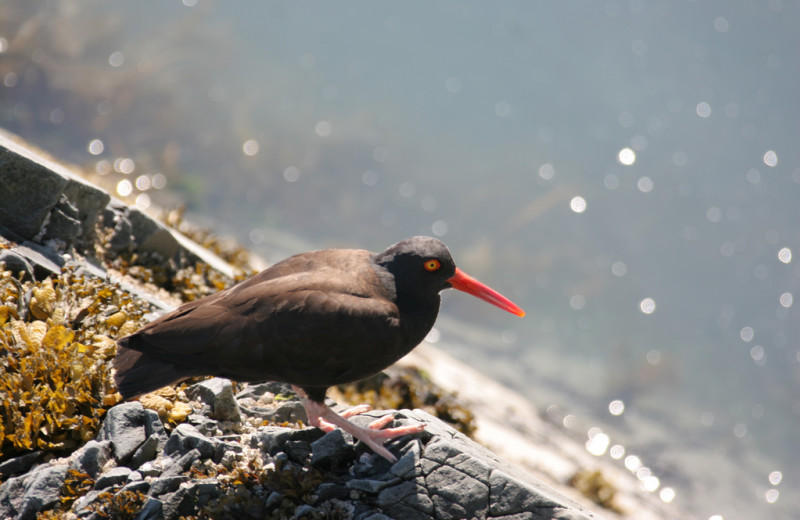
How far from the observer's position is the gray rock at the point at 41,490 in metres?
3.65

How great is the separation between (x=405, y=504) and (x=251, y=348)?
1423 mm

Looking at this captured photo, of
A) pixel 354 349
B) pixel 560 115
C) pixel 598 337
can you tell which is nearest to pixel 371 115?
pixel 560 115

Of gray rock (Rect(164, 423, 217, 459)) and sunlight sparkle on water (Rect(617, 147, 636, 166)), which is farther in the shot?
sunlight sparkle on water (Rect(617, 147, 636, 166))

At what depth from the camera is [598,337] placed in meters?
14.7

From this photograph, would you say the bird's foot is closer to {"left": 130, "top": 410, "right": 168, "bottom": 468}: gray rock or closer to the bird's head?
the bird's head

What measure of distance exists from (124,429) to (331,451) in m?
1.45

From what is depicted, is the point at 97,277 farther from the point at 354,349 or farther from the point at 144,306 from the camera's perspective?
the point at 354,349

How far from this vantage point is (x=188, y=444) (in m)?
4.06

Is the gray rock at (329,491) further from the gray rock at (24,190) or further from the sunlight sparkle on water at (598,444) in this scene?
the sunlight sparkle on water at (598,444)

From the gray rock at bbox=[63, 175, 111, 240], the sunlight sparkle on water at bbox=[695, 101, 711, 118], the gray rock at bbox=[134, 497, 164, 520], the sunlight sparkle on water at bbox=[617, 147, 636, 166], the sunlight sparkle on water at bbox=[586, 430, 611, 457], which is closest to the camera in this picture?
the gray rock at bbox=[134, 497, 164, 520]

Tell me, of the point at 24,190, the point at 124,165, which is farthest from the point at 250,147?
the point at 24,190

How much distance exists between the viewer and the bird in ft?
12.9

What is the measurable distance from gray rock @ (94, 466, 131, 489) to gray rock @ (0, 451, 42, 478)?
0.56 meters

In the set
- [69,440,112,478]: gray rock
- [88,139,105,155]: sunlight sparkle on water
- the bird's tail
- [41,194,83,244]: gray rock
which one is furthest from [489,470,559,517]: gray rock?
[88,139,105,155]: sunlight sparkle on water
